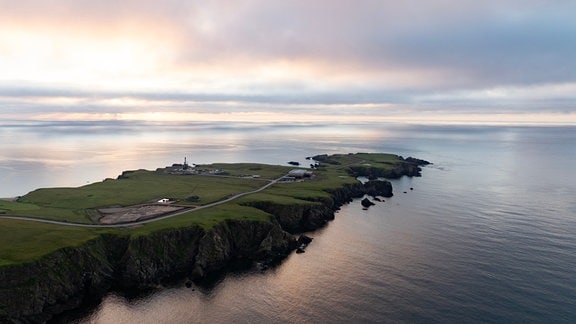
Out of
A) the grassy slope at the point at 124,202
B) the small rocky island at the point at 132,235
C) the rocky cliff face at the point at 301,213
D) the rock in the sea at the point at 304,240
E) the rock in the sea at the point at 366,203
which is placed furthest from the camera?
the rock in the sea at the point at 366,203

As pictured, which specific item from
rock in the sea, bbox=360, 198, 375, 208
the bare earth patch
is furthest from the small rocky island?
rock in the sea, bbox=360, 198, 375, 208

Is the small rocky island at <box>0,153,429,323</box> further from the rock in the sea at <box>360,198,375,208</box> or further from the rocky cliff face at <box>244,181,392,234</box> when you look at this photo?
the rock in the sea at <box>360,198,375,208</box>

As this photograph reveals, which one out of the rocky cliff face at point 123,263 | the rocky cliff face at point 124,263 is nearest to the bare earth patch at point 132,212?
the rocky cliff face at point 124,263

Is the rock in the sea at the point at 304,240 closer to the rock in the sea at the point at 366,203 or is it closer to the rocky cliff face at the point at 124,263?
the rocky cliff face at the point at 124,263

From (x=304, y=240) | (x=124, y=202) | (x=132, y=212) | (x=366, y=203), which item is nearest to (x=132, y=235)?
(x=132, y=212)

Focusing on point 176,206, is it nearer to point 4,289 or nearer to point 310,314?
point 4,289
